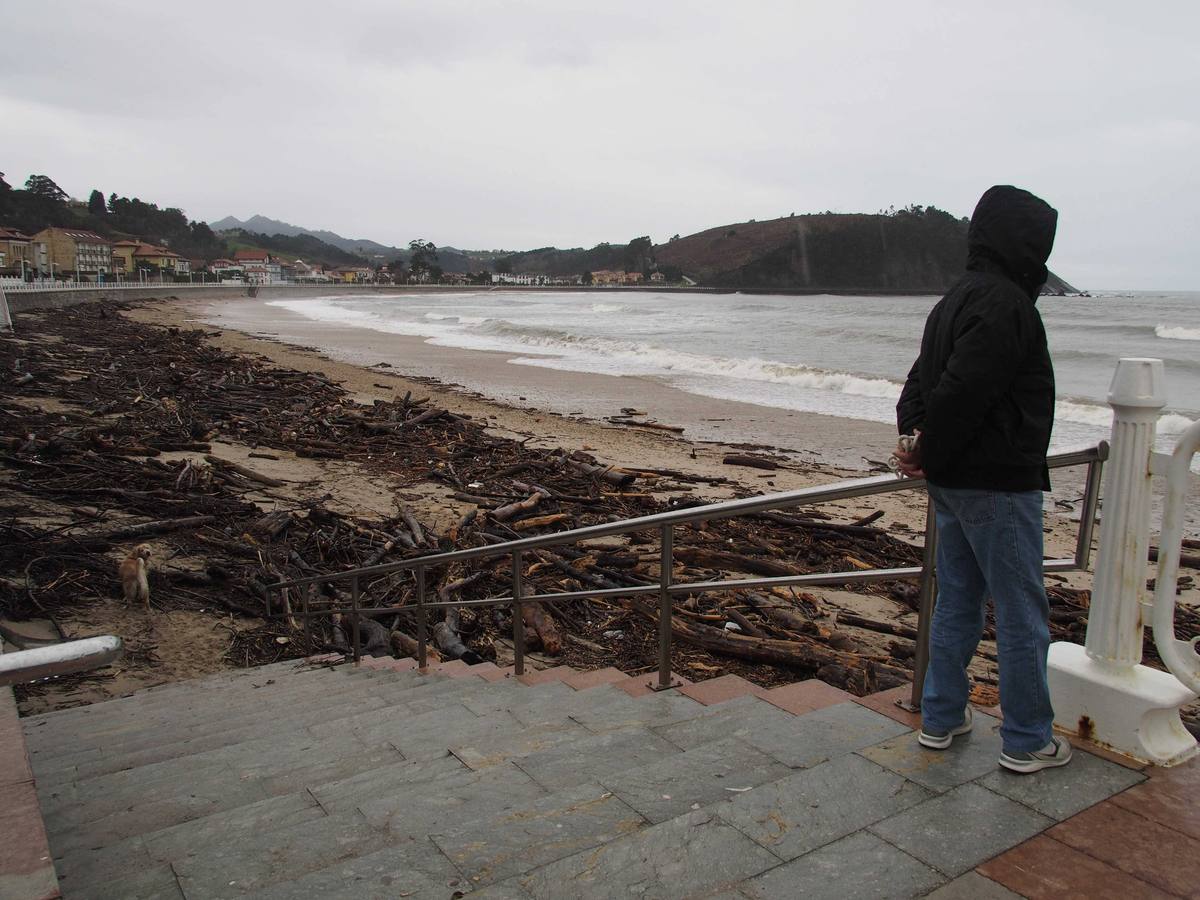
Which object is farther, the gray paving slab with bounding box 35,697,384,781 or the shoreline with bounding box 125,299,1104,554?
the shoreline with bounding box 125,299,1104,554

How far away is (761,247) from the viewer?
506ft

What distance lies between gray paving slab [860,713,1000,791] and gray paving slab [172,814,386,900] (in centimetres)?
143

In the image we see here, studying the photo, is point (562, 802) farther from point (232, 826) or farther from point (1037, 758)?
point (1037, 758)

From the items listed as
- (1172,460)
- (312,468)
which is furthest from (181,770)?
(312,468)

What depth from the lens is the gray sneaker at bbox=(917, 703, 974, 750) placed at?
2.47 m

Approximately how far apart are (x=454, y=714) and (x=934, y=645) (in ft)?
6.83

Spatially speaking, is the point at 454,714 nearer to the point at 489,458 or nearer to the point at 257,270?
the point at 489,458

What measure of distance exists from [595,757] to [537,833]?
1.93ft

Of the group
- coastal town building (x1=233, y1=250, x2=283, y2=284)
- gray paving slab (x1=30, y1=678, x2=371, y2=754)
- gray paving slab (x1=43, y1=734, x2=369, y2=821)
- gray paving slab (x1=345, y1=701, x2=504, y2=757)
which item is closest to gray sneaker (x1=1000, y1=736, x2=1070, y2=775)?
gray paving slab (x1=345, y1=701, x2=504, y2=757)

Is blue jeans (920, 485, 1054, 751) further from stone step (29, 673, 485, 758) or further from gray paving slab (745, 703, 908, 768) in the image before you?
stone step (29, 673, 485, 758)

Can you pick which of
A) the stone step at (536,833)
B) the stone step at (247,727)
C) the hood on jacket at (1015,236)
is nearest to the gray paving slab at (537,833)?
the stone step at (536,833)

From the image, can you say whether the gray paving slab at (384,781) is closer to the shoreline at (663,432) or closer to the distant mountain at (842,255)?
the shoreline at (663,432)

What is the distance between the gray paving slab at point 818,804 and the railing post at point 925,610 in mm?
549

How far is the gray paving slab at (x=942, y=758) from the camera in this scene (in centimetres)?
231
